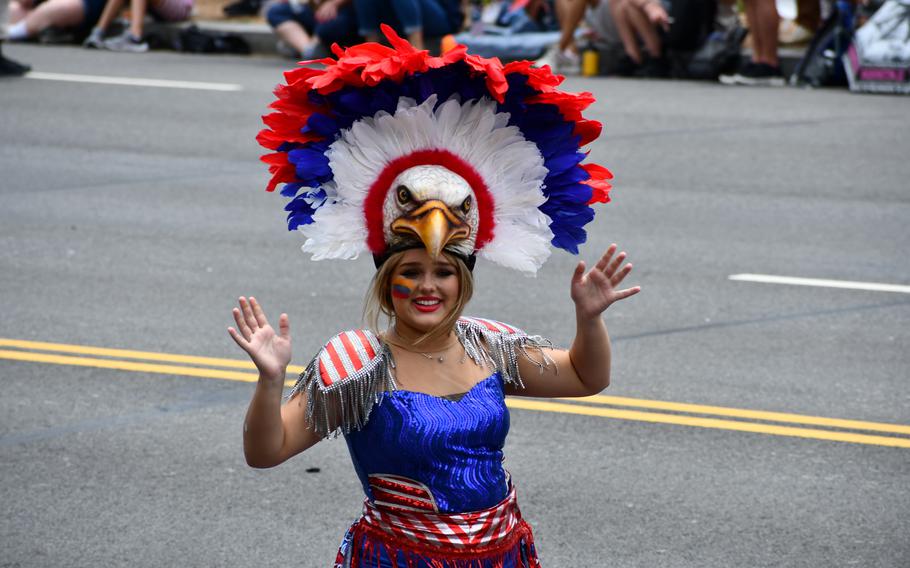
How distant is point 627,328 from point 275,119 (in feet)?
14.8

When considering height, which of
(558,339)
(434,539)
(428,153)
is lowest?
(558,339)

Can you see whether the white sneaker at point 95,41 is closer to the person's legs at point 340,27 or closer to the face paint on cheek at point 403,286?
the person's legs at point 340,27

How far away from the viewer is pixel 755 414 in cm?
642

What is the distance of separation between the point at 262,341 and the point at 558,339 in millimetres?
4268

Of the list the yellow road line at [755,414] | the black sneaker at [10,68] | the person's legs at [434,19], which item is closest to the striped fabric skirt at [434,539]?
the yellow road line at [755,414]

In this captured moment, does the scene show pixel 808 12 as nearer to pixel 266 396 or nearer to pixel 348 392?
pixel 348 392

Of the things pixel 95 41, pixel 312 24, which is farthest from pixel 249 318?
pixel 95 41

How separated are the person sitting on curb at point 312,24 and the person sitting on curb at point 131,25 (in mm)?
1785

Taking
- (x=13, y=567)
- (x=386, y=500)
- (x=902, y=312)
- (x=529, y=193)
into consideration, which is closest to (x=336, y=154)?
(x=529, y=193)

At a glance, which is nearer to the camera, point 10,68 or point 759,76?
point 759,76

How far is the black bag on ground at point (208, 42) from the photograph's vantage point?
1806 centimetres

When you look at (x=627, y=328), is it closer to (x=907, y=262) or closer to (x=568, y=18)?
(x=907, y=262)

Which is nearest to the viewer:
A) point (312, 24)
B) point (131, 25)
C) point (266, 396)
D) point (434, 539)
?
point (266, 396)

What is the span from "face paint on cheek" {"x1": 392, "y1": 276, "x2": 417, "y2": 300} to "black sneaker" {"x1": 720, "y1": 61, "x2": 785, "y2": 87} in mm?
12487
